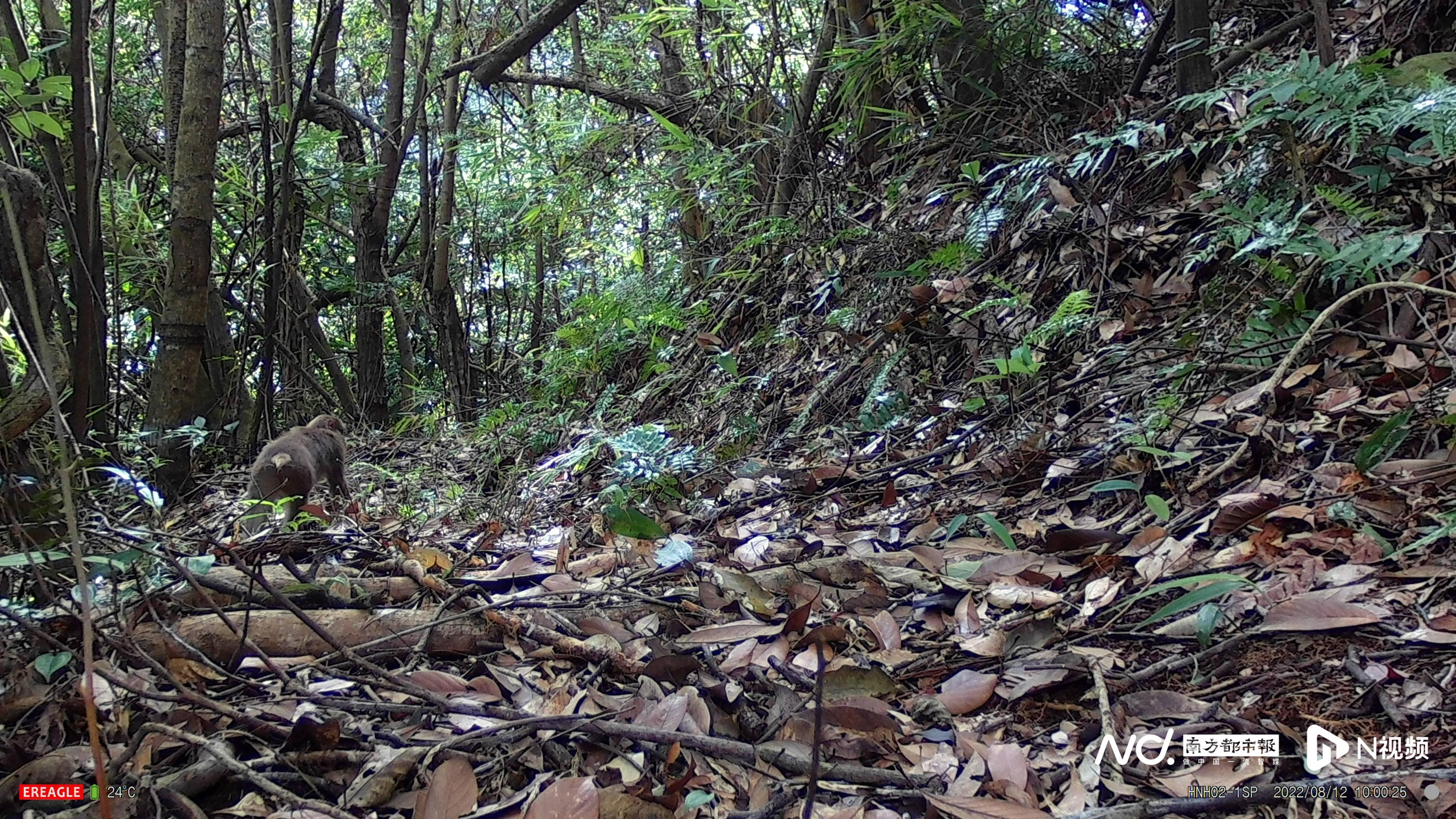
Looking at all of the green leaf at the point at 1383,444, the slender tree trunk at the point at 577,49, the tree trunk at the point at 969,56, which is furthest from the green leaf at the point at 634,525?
the slender tree trunk at the point at 577,49

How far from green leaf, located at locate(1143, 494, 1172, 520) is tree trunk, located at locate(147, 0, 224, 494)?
4245 millimetres

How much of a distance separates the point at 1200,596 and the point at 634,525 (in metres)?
1.52

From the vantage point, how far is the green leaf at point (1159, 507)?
2.14 m

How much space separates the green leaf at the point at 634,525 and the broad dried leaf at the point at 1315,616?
1589mm

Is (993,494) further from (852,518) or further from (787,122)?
(787,122)

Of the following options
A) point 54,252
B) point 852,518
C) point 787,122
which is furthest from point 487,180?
point 852,518

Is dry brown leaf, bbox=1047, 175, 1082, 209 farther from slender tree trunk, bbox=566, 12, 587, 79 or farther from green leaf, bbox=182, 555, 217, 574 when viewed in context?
slender tree trunk, bbox=566, 12, 587, 79

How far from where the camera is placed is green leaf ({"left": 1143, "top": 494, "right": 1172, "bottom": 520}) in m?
2.14

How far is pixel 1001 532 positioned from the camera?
229 cm

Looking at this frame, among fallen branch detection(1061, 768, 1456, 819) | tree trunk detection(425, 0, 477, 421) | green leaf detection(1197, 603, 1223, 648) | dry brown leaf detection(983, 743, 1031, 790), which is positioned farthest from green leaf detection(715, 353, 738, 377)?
tree trunk detection(425, 0, 477, 421)

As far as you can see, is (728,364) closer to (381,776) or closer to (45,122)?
(45,122)

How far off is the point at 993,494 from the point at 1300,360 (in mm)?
959

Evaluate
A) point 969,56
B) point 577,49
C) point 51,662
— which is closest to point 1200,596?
point 51,662

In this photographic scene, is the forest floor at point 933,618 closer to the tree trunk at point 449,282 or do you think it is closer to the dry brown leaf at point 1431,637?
the dry brown leaf at point 1431,637
